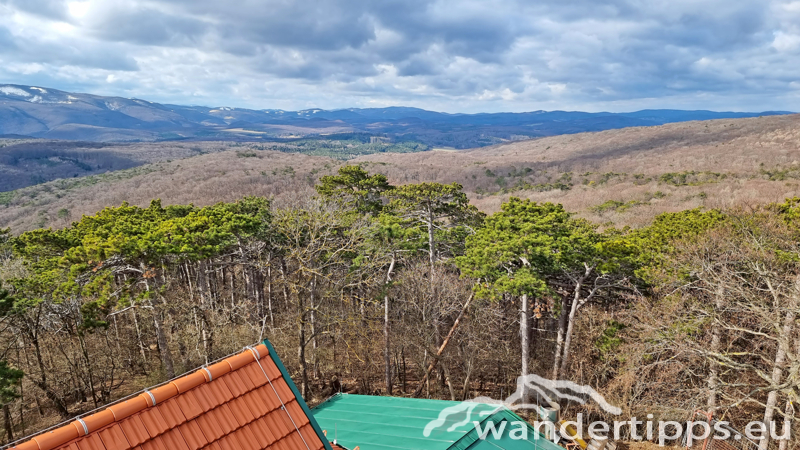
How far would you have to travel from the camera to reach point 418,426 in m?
9.30

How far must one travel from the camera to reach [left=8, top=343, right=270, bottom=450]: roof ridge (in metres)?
4.23

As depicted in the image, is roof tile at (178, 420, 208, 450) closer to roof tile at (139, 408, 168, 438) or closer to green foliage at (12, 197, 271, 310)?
roof tile at (139, 408, 168, 438)

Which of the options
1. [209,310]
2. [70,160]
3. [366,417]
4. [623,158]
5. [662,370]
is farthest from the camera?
[70,160]

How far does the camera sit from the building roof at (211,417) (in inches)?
176

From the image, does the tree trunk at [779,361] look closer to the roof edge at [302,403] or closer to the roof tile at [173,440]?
the roof edge at [302,403]

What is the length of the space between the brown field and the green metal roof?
2971 cm

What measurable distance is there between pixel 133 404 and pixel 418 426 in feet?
20.9

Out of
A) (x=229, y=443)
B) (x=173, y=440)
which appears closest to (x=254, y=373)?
(x=229, y=443)

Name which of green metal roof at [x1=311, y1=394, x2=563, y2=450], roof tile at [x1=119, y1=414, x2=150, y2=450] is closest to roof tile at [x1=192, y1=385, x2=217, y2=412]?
roof tile at [x1=119, y1=414, x2=150, y2=450]

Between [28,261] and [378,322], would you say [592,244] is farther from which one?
[28,261]

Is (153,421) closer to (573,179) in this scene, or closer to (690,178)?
(690,178)

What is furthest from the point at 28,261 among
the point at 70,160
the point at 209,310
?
the point at 70,160

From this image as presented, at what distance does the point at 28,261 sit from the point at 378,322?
59.9ft

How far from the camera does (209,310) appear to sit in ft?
61.3
